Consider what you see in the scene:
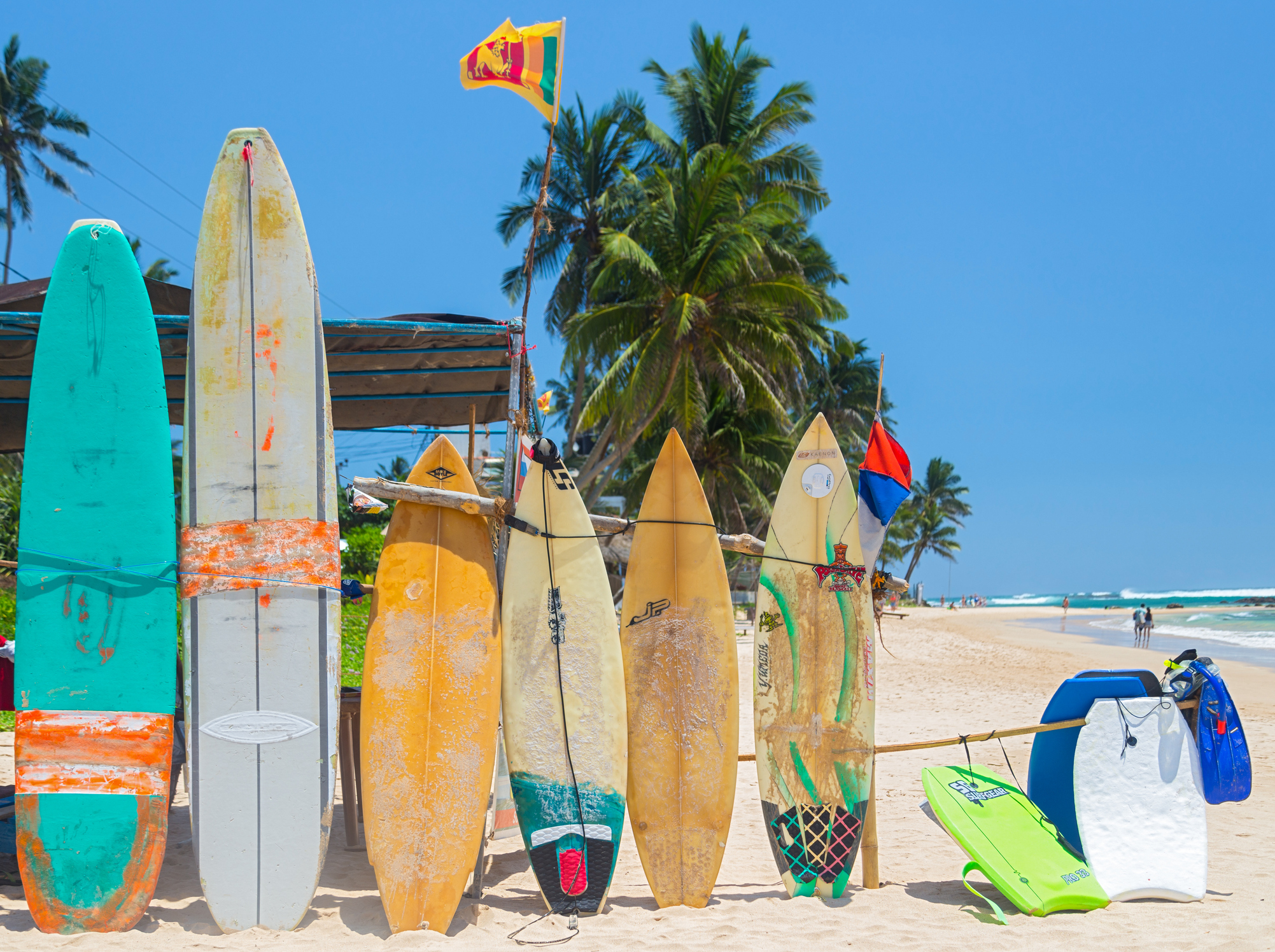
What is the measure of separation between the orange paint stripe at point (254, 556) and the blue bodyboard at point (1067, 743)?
9.87 feet

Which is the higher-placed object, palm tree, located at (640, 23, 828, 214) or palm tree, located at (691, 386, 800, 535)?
palm tree, located at (640, 23, 828, 214)

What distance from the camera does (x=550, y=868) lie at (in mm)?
3266

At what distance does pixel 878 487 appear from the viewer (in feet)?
12.0

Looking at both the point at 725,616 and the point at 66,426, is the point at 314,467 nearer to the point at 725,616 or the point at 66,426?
the point at 66,426

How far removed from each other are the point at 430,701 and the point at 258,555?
0.83 m

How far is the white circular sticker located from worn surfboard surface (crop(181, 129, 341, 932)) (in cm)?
193

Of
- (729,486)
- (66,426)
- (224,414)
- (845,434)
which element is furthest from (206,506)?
(845,434)

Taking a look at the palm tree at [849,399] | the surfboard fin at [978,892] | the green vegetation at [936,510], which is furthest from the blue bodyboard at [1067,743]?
the green vegetation at [936,510]

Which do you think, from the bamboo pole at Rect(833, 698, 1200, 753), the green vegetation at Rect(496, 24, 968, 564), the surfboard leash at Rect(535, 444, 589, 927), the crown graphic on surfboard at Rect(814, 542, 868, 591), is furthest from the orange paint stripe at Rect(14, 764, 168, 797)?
the green vegetation at Rect(496, 24, 968, 564)

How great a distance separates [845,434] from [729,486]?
8439 millimetres

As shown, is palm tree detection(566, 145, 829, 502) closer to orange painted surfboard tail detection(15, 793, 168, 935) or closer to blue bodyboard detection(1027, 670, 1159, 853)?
blue bodyboard detection(1027, 670, 1159, 853)

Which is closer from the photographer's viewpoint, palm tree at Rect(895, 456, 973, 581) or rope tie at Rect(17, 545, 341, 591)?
rope tie at Rect(17, 545, 341, 591)

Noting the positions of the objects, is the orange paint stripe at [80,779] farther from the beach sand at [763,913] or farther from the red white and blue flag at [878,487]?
the red white and blue flag at [878,487]

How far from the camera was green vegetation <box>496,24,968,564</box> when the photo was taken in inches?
586
